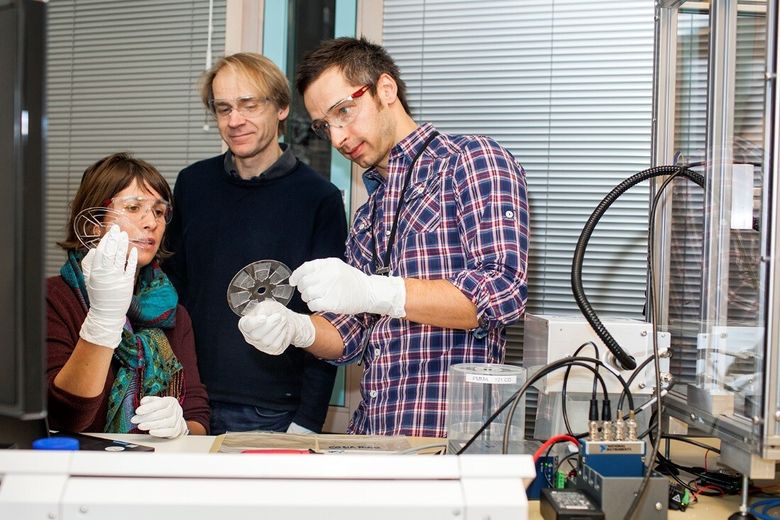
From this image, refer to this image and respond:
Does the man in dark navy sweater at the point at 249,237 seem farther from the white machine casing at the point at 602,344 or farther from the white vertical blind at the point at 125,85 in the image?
the white machine casing at the point at 602,344

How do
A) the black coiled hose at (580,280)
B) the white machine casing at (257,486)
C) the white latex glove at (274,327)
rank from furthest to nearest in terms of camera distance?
the white latex glove at (274,327)
the black coiled hose at (580,280)
the white machine casing at (257,486)

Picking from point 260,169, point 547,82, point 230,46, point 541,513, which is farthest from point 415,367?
point 230,46

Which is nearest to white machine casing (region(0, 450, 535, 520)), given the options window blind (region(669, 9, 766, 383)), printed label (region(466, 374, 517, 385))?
printed label (region(466, 374, 517, 385))

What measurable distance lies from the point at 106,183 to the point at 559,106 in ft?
5.24

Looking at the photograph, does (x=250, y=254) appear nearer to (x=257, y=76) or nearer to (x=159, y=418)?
(x=257, y=76)

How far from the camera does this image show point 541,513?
3.72 ft

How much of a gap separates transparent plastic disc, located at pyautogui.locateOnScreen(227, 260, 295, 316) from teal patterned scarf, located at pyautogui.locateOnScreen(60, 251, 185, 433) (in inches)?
9.0

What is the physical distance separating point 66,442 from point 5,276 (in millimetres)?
356

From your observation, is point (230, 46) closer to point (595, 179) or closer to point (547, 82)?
point (547, 82)

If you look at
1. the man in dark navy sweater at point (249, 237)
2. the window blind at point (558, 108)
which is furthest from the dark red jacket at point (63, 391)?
the window blind at point (558, 108)

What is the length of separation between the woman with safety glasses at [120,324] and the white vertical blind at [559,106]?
47.1 inches

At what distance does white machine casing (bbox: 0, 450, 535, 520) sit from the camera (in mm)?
809

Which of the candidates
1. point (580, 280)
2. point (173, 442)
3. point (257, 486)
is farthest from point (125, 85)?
point (257, 486)

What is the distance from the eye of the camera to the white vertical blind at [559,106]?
2576 millimetres
